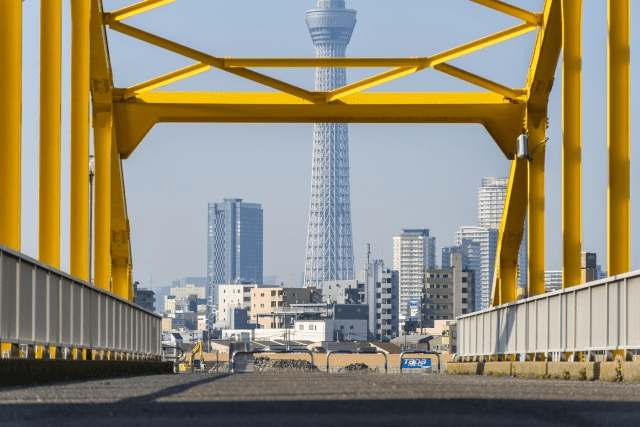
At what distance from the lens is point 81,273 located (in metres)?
25.2

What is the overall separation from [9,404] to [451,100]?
2074cm

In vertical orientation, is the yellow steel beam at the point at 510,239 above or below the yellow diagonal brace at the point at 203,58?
below

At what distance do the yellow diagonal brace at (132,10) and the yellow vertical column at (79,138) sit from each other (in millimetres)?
1089

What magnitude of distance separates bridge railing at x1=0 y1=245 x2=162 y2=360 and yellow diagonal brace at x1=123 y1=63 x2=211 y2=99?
18.2 feet

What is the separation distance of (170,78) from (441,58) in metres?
5.71

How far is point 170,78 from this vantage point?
2694 cm

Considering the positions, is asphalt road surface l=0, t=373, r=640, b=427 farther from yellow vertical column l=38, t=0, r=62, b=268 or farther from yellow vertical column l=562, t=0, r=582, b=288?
yellow vertical column l=562, t=0, r=582, b=288

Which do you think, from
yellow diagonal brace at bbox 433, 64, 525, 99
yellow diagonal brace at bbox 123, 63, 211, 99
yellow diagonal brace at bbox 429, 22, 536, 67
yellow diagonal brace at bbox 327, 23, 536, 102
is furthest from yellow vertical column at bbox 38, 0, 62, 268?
yellow diagonal brace at bbox 433, 64, 525, 99

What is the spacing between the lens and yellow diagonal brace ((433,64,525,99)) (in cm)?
2655

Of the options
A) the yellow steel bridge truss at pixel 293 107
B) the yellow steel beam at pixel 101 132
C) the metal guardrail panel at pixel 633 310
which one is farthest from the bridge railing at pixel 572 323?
the yellow steel beam at pixel 101 132

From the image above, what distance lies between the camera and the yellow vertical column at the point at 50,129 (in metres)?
19.8

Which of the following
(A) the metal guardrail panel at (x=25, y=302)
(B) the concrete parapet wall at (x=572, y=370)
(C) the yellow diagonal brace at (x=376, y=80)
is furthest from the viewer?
(C) the yellow diagonal brace at (x=376, y=80)

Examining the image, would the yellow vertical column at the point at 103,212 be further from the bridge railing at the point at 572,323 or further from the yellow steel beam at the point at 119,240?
the bridge railing at the point at 572,323

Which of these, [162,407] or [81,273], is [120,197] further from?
[162,407]
